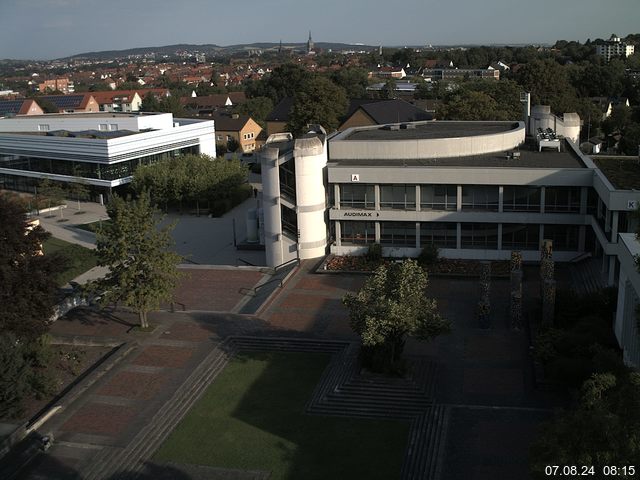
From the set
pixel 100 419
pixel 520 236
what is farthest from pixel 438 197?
pixel 100 419

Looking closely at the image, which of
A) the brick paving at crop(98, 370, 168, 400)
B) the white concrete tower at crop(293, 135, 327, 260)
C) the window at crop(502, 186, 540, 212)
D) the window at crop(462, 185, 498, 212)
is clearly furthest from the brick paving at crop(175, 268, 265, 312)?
the window at crop(502, 186, 540, 212)

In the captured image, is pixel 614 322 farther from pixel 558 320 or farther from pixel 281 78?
pixel 281 78

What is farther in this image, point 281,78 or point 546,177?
point 281,78

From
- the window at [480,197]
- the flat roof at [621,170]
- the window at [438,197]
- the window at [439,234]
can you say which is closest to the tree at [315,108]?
the window at [438,197]

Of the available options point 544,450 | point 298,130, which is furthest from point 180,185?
point 544,450

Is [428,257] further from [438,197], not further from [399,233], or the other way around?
[438,197]

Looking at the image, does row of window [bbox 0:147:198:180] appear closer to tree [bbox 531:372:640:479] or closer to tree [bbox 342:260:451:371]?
tree [bbox 342:260:451:371]
